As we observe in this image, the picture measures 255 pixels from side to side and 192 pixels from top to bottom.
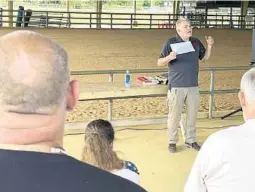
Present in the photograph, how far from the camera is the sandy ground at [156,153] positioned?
14.5ft

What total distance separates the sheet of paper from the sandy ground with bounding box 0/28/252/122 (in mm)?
2152

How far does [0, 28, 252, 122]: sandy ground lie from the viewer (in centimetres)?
738

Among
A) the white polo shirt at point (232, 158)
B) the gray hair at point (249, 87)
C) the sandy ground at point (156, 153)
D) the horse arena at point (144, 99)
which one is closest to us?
the white polo shirt at point (232, 158)

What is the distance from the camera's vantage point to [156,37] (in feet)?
66.4

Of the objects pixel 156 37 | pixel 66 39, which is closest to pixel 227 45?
pixel 156 37

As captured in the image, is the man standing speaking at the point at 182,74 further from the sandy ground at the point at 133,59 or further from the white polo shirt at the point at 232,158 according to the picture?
the white polo shirt at the point at 232,158

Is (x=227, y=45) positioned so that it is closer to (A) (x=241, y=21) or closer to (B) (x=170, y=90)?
(A) (x=241, y=21)

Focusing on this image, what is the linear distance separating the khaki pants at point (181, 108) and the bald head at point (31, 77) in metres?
4.08

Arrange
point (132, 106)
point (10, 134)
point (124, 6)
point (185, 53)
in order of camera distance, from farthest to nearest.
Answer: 1. point (124, 6)
2. point (132, 106)
3. point (185, 53)
4. point (10, 134)

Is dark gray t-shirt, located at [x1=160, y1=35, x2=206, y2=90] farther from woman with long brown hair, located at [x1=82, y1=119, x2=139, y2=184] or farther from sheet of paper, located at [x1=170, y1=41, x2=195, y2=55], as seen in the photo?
woman with long brown hair, located at [x1=82, y1=119, x2=139, y2=184]

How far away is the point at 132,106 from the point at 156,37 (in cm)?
1295

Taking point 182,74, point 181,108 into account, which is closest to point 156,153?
point 181,108

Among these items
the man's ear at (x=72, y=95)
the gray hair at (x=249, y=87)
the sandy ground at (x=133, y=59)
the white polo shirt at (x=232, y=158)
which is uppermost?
the man's ear at (x=72, y=95)

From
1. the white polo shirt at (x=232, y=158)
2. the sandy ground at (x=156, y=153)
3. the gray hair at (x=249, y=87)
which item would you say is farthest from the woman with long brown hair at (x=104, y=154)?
the sandy ground at (x=156, y=153)
